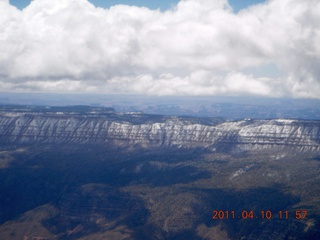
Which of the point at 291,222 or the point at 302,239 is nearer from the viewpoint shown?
the point at 302,239

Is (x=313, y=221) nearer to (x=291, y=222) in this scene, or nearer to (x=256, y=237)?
(x=291, y=222)

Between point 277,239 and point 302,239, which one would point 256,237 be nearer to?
point 277,239

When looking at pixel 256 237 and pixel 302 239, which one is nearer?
pixel 302 239

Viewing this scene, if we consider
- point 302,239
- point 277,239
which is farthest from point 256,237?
point 302,239

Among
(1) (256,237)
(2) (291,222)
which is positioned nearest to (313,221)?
(2) (291,222)
